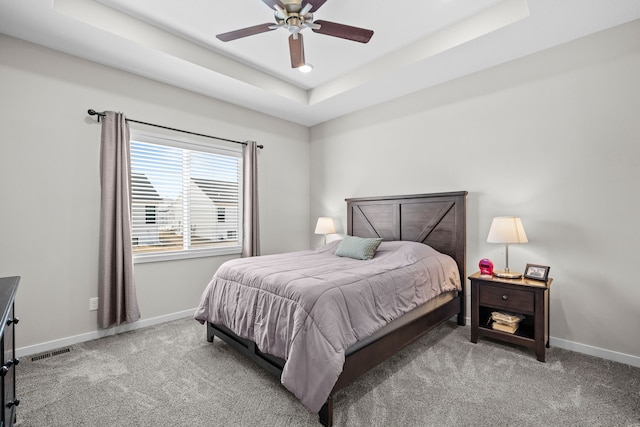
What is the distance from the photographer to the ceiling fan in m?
2.07

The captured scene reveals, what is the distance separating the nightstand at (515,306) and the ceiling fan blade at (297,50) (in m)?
2.53

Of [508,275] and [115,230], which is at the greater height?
[115,230]

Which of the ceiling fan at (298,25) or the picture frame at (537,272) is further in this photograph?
the picture frame at (537,272)

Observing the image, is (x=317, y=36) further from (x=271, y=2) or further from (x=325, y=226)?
(x=325, y=226)

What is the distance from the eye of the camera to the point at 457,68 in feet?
10.5

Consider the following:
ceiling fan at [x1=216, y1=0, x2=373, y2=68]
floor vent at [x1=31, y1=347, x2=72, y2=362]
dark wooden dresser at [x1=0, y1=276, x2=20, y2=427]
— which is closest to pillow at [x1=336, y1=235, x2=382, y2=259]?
ceiling fan at [x1=216, y1=0, x2=373, y2=68]

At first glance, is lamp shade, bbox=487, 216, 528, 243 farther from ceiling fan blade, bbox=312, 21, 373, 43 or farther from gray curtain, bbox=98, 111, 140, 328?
gray curtain, bbox=98, 111, 140, 328

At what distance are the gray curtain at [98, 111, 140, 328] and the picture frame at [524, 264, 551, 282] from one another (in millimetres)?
3866

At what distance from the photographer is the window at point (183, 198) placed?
11.1ft

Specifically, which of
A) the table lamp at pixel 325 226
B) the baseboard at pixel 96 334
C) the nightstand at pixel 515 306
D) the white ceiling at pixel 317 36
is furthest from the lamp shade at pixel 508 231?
the baseboard at pixel 96 334

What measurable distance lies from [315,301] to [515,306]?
1923 mm

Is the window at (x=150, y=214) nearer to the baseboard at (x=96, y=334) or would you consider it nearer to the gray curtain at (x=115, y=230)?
the gray curtain at (x=115, y=230)

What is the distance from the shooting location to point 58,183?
2824 mm

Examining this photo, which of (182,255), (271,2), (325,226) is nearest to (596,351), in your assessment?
(325,226)
